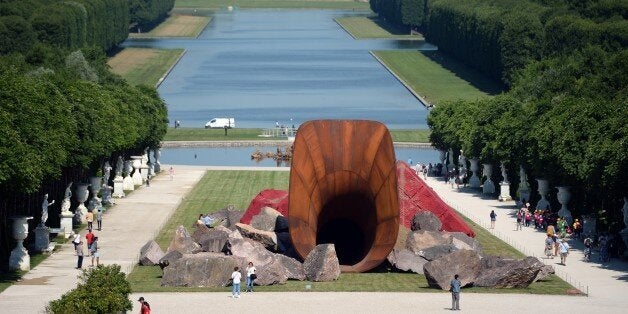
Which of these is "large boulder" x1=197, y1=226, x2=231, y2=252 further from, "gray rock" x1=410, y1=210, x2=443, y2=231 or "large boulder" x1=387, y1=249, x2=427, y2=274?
"gray rock" x1=410, y1=210, x2=443, y2=231

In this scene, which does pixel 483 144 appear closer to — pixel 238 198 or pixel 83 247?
pixel 238 198

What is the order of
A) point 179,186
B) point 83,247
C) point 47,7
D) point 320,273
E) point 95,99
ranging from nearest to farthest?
1. point 320,273
2. point 83,247
3. point 95,99
4. point 179,186
5. point 47,7

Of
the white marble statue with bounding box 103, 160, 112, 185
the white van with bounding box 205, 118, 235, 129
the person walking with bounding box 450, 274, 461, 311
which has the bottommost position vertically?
the white van with bounding box 205, 118, 235, 129

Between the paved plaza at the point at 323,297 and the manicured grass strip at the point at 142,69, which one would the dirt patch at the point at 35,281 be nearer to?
the paved plaza at the point at 323,297

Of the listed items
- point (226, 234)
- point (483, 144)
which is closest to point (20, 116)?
point (226, 234)

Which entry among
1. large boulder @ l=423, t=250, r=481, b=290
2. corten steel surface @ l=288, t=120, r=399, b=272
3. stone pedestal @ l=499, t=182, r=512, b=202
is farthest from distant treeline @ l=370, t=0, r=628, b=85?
large boulder @ l=423, t=250, r=481, b=290

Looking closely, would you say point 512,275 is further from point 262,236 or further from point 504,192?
point 504,192
